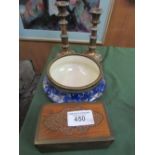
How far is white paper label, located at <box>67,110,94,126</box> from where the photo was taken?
0.50 meters

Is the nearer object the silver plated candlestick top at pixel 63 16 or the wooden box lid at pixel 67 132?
the wooden box lid at pixel 67 132

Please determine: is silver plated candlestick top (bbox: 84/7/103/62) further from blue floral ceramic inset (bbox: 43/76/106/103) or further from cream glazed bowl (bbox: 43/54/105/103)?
blue floral ceramic inset (bbox: 43/76/106/103)

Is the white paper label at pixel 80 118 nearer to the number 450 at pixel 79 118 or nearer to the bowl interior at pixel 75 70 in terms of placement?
the number 450 at pixel 79 118

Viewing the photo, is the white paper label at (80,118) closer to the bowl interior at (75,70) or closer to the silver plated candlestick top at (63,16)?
the bowl interior at (75,70)

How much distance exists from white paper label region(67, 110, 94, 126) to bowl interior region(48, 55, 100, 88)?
0.16 metres

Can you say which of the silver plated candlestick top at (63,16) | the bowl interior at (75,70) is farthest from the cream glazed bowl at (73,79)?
the silver plated candlestick top at (63,16)

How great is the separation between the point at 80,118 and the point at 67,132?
6 centimetres

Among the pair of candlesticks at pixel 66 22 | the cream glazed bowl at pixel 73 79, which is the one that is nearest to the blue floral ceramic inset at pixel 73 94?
the cream glazed bowl at pixel 73 79

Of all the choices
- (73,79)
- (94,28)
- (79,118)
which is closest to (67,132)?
(79,118)

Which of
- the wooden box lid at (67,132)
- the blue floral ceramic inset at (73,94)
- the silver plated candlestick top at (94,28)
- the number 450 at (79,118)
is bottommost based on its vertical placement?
the wooden box lid at (67,132)

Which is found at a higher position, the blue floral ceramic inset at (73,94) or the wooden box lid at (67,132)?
the blue floral ceramic inset at (73,94)

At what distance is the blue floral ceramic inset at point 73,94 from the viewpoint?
564 millimetres
